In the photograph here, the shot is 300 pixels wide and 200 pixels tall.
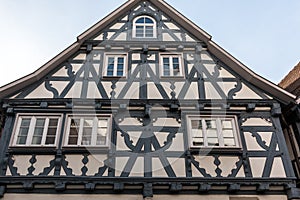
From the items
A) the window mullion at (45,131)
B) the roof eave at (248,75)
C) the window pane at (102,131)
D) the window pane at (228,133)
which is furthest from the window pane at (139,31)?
the window pane at (228,133)

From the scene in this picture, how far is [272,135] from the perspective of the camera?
971 cm

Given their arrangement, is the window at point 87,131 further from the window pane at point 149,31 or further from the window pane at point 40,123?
the window pane at point 149,31

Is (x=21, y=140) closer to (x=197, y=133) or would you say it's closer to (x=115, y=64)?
(x=115, y=64)

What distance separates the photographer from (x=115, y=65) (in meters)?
11.1

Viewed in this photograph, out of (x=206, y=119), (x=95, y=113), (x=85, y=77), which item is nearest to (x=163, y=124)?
(x=206, y=119)

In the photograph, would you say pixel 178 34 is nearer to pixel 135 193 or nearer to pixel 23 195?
pixel 135 193

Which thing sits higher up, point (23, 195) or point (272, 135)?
point (272, 135)

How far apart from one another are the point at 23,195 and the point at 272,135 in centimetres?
683

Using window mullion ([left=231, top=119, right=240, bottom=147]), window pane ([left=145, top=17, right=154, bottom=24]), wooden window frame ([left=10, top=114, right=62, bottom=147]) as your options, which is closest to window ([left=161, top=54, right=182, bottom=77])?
window pane ([left=145, top=17, right=154, bottom=24])

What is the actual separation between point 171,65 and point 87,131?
3.55 m

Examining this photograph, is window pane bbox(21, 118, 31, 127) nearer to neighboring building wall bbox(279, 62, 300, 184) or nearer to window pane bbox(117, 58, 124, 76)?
window pane bbox(117, 58, 124, 76)

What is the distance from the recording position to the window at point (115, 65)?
430 inches

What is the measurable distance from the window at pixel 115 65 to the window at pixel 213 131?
274 centimetres

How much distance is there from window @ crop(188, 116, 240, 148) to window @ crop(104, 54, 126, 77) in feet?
8.99
